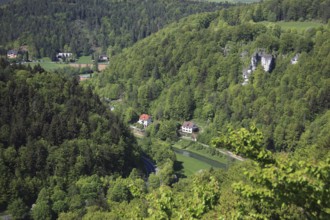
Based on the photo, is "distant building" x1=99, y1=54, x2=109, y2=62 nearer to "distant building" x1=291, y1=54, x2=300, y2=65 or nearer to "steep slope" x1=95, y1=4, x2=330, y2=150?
"steep slope" x1=95, y1=4, x2=330, y2=150

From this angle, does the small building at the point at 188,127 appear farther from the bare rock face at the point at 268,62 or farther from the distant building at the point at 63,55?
the distant building at the point at 63,55

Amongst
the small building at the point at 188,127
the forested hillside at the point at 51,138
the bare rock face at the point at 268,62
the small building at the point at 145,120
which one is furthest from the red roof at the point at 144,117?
the bare rock face at the point at 268,62

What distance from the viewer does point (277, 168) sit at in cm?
834

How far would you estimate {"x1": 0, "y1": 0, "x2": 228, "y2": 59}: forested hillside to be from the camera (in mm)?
129000

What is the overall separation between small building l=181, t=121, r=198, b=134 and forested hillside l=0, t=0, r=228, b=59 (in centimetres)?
6112

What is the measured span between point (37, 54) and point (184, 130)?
68.9 m

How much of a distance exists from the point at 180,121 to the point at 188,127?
542 cm

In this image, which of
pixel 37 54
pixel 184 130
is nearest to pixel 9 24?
pixel 37 54

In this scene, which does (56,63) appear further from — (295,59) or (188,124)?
(295,59)

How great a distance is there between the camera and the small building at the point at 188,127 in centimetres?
6838

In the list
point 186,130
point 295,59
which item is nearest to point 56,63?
point 186,130

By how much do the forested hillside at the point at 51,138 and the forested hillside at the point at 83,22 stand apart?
7318cm

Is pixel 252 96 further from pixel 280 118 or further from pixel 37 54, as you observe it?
pixel 37 54

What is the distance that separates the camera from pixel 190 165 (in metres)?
54.9
